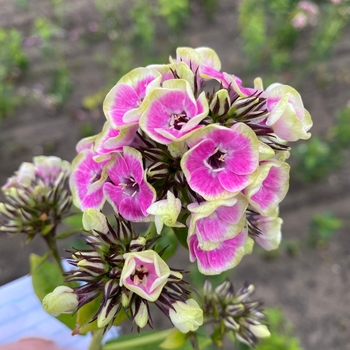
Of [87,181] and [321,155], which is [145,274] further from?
[321,155]

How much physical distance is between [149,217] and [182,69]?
38 centimetres

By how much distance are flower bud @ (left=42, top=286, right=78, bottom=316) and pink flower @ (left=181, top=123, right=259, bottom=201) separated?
0.42 m

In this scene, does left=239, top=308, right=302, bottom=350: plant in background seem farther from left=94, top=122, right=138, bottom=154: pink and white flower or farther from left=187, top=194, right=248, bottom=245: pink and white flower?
left=94, top=122, right=138, bottom=154: pink and white flower

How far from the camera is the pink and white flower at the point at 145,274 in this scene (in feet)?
2.85

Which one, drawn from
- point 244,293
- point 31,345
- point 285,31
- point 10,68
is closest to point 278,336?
point 244,293

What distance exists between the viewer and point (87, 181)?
1063mm

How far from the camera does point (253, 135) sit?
2.84ft

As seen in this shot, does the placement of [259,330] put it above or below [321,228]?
above

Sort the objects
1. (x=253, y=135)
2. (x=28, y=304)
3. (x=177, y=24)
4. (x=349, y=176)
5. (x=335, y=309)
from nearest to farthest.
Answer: (x=253, y=135) → (x=28, y=304) → (x=335, y=309) → (x=349, y=176) → (x=177, y=24)

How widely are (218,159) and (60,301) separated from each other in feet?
1.71

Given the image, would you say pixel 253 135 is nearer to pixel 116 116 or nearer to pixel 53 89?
pixel 116 116

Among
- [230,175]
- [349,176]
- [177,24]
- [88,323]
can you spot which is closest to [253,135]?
[230,175]

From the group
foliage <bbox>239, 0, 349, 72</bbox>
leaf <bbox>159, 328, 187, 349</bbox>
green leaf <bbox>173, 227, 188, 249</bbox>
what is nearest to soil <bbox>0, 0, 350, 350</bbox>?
foliage <bbox>239, 0, 349, 72</bbox>

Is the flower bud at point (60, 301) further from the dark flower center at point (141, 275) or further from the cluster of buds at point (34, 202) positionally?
the cluster of buds at point (34, 202)
